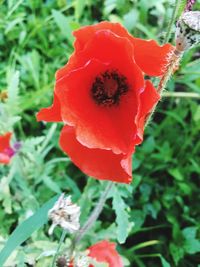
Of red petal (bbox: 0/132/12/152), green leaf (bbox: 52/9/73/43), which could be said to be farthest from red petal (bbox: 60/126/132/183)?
green leaf (bbox: 52/9/73/43)

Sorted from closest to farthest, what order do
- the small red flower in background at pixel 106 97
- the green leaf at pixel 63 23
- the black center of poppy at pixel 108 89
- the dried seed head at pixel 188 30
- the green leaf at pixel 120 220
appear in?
the dried seed head at pixel 188 30
the small red flower in background at pixel 106 97
the black center of poppy at pixel 108 89
the green leaf at pixel 120 220
the green leaf at pixel 63 23

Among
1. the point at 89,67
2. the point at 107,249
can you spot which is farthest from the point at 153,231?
the point at 89,67

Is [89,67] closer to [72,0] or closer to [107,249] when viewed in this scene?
[107,249]

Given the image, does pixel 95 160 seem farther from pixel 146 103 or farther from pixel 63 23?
pixel 63 23

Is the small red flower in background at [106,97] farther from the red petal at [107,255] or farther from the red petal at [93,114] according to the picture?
the red petal at [107,255]

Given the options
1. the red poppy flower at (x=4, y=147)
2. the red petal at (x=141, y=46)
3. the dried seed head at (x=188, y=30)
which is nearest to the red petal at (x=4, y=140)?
the red poppy flower at (x=4, y=147)
